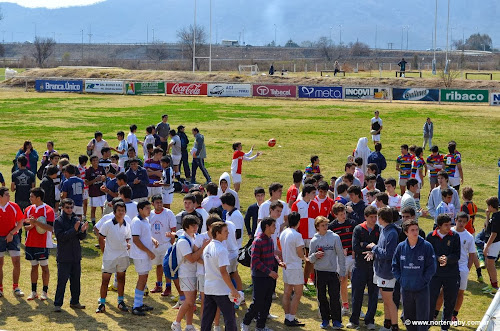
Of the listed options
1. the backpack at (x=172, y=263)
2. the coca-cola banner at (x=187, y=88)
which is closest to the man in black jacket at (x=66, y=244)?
the backpack at (x=172, y=263)

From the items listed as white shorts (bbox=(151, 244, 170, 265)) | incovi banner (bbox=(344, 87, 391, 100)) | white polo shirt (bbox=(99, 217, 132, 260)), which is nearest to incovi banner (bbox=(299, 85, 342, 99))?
incovi banner (bbox=(344, 87, 391, 100))

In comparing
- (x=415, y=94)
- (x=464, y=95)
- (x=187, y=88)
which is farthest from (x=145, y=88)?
(x=464, y=95)

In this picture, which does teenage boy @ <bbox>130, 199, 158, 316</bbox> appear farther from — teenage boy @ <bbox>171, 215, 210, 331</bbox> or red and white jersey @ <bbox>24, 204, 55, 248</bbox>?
red and white jersey @ <bbox>24, 204, 55, 248</bbox>

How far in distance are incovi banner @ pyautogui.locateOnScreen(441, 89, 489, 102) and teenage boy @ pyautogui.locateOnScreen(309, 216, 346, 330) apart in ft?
137

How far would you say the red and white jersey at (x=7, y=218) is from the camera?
12.0m

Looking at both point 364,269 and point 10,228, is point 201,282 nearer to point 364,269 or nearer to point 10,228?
point 364,269

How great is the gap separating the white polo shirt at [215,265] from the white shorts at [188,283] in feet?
2.12

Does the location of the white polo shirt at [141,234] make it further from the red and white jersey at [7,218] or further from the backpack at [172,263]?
the red and white jersey at [7,218]

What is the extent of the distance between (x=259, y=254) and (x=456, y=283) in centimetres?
296

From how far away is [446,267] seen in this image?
10477mm

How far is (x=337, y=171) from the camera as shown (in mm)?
24984

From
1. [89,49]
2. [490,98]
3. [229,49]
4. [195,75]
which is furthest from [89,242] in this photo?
[89,49]

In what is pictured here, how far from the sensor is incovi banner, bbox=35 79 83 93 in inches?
2419

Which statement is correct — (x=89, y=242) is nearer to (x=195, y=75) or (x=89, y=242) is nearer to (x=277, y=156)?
(x=277, y=156)
